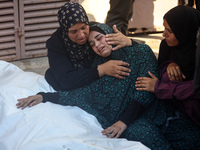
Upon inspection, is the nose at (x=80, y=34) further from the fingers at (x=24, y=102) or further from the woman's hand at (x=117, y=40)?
the fingers at (x=24, y=102)

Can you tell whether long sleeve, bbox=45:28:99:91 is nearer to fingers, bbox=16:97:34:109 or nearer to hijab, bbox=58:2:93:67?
hijab, bbox=58:2:93:67

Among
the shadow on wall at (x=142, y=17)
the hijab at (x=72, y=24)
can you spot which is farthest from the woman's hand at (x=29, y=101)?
the shadow on wall at (x=142, y=17)

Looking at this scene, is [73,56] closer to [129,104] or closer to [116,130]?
[129,104]

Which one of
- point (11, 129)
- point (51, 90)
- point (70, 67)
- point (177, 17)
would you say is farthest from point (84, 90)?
point (177, 17)

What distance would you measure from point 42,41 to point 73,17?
2305 millimetres

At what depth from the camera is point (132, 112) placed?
2461 mm

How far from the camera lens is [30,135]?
2.40 meters

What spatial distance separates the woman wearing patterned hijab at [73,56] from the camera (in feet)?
8.74

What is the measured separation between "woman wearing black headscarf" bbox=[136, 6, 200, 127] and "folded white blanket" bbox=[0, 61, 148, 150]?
0.45m

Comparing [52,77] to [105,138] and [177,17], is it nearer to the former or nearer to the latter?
[105,138]

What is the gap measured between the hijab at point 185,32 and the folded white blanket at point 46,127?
70 cm

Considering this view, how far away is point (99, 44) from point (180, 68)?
648 millimetres

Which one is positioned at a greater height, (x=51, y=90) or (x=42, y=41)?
(x=42, y=41)

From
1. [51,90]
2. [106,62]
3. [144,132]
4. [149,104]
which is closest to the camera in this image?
[144,132]
